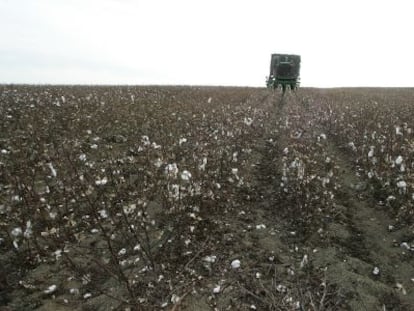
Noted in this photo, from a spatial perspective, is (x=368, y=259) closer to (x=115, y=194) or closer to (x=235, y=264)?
(x=235, y=264)

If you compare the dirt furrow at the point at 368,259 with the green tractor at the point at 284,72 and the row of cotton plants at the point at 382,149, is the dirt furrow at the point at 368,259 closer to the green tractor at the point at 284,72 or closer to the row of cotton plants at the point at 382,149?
the row of cotton plants at the point at 382,149

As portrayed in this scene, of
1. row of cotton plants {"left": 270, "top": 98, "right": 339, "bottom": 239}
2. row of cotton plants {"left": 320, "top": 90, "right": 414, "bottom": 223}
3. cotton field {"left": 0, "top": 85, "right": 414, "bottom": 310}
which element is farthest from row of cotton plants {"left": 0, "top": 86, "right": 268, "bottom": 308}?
row of cotton plants {"left": 320, "top": 90, "right": 414, "bottom": 223}

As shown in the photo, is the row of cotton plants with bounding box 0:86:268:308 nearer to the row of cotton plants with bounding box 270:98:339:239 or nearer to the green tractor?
the row of cotton plants with bounding box 270:98:339:239

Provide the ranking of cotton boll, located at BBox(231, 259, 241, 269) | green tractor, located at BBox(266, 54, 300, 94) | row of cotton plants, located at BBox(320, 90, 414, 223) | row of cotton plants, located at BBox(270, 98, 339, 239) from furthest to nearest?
green tractor, located at BBox(266, 54, 300, 94)
row of cotton plants, located at BBox(320, 90, 414, 223)
row of cotton plants, located at BBox(270, 98, 339, 239)
cotton boll, located at BBox(231, 259, 241, 269)

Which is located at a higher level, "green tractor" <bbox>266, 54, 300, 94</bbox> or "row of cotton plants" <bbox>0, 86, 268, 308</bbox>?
"green tractor" <bbox>266, 54, 300, 94</bbox>

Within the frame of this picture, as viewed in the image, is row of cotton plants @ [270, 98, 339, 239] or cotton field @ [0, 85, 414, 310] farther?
row of cotton plants @ [270, 98, 339, 239]

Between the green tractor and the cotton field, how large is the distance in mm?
23407

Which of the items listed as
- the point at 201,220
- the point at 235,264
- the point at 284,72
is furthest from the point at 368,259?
the point at 284,72

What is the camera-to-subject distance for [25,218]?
7578mm

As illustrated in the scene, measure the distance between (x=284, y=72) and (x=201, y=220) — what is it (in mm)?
31505

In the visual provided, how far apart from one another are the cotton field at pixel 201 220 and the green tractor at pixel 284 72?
23.4 m

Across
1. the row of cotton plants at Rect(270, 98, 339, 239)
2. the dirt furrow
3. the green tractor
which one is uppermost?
the green tractor

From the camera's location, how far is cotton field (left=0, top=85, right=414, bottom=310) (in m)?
5.67

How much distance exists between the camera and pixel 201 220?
7.62 metres
